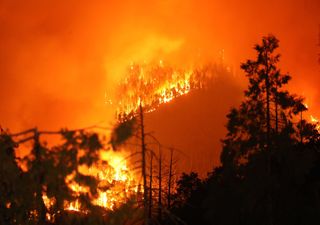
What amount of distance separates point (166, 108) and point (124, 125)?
156326 millimetres

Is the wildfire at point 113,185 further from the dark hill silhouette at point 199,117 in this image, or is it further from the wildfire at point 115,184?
the dark hill silhouette at point 199,117

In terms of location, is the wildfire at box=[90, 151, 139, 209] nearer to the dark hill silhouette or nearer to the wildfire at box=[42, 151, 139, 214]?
the wildfire at box=[42, 151, 139, 214]

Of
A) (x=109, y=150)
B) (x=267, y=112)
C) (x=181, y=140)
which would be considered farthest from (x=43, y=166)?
(x=181, y=140)

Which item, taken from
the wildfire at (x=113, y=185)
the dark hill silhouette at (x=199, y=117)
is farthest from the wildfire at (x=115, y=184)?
the dark hill silhouette at (x=199, y=117)

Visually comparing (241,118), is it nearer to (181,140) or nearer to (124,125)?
(124,125)

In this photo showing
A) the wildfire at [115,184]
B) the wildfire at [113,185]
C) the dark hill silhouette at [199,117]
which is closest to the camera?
the wildfire at [113,185]

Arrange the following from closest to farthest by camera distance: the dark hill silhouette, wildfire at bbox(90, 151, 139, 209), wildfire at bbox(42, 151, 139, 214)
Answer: wildfire at bbox(42, 151, 139, 214), wildfire at bbox(90, 151, 139, 209), the dark hill silhouette

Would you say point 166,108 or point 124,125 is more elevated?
point 166,108

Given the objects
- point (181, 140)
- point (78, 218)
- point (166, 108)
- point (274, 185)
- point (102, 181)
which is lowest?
point (78, 218)

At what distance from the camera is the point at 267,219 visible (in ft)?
77.5

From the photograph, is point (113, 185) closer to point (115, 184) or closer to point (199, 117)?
point (115, 184)

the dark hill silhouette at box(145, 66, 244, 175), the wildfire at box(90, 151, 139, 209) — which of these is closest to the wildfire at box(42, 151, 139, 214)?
the wildfire at box(90, 151, 139, 209)

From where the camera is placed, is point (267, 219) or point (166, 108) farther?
point (166, 108)

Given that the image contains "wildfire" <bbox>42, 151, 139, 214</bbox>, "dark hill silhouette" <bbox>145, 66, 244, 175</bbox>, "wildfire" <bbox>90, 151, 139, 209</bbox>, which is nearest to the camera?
"wildfire" <bbox>42, 151, 139, 214</bbox>
